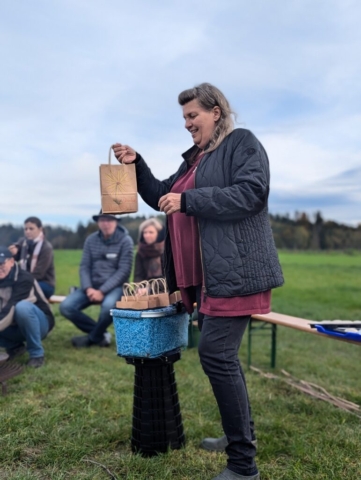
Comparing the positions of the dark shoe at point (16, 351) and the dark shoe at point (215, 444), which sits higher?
the dark shoe at point (16, 351)

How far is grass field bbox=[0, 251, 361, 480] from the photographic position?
9.36ft

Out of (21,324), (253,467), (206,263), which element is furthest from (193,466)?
(21,324)

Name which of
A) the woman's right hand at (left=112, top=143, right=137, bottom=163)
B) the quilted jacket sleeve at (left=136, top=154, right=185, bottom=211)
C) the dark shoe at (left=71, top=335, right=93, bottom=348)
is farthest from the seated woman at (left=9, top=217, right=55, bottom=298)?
the woman's right hand at (left=112, top=143, right=137, bottom=163)

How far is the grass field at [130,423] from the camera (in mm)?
2854

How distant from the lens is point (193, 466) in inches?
113

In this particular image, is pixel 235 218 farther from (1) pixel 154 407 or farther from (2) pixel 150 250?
(2) pixel 150 250

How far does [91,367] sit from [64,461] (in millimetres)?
2306

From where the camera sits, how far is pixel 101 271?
664cm

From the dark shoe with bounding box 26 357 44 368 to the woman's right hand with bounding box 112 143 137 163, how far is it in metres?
2.92

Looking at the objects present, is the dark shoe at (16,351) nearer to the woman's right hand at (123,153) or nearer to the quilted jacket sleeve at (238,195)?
the woman's right hand at (123,153)

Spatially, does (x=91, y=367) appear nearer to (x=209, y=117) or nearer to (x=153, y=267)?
(x=153, y=267)

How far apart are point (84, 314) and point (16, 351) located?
1.25 metres

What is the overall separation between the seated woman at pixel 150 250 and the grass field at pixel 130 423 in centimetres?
120

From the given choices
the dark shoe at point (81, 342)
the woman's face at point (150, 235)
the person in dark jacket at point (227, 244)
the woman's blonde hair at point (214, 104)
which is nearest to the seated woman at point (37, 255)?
the dark shoe at point (81, 342)
